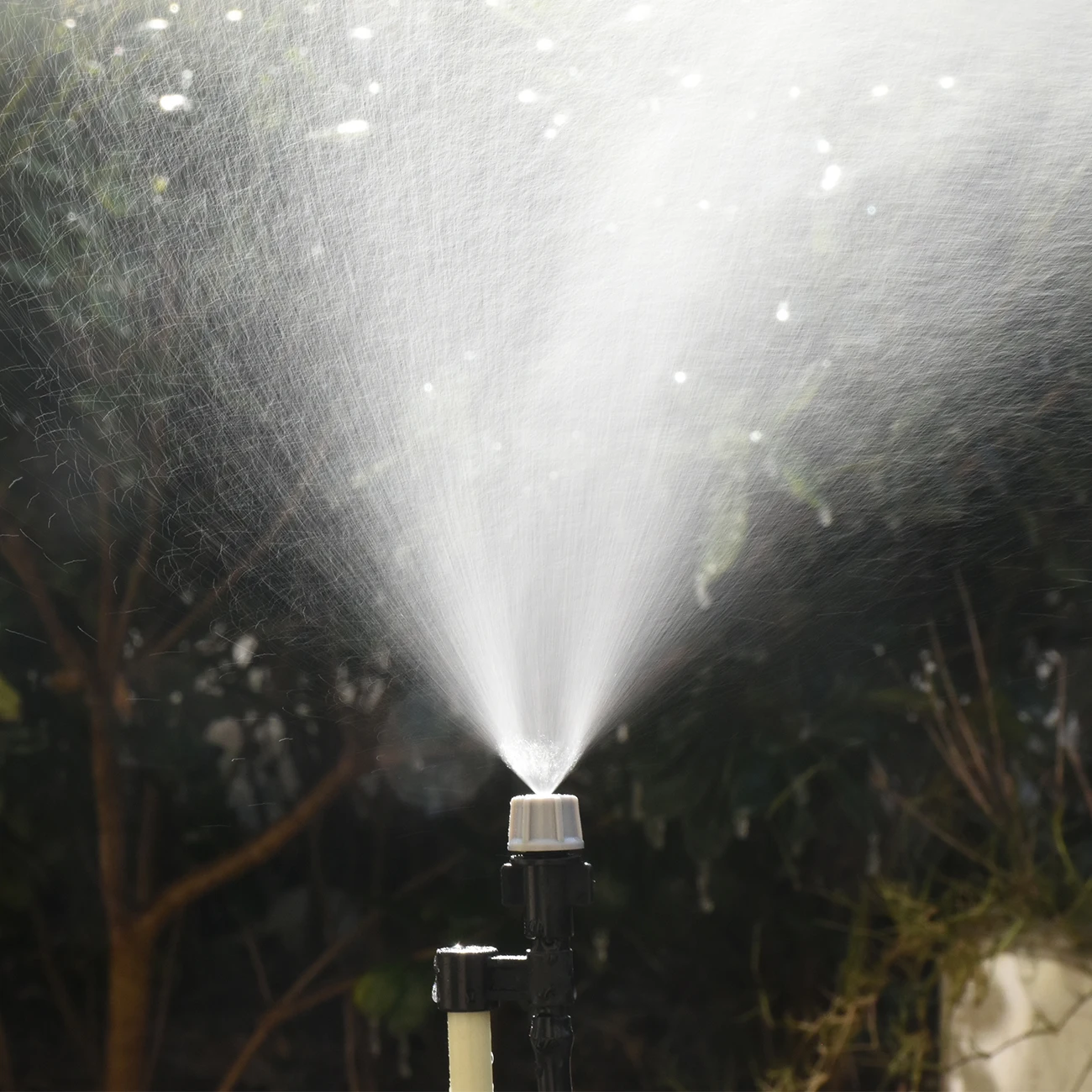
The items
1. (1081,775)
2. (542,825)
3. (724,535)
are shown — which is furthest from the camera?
(1081,775)

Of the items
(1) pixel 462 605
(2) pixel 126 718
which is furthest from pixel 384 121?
(2) pixel 126 718

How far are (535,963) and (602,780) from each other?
62 centimetres

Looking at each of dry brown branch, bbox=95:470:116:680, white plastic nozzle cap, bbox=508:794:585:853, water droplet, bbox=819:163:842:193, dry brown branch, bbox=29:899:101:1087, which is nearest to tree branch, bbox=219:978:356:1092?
dry brown branch, bbox=29:899:101:1087

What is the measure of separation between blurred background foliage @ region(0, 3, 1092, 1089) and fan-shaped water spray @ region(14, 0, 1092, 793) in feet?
0.39

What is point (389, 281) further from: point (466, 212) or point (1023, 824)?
point (1023, 824)

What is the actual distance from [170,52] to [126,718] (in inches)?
25.5

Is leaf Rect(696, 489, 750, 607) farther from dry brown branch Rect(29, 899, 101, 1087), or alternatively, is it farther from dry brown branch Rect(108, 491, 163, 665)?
dry brown branch Rect(29, 899, 101, 1087)

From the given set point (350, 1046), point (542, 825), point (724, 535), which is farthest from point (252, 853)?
point (542, 825)

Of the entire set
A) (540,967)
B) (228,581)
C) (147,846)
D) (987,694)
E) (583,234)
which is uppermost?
(583,234)

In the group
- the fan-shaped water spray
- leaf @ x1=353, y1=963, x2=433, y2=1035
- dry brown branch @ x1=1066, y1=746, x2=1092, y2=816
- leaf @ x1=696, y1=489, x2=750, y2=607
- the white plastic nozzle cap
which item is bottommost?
leaf @ x1=353, y1=963, x2=433, y2=1035

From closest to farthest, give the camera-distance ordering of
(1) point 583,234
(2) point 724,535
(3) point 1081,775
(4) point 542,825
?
1. (4) point 542,825
2. (1) point 583,234
3. (2) point 724,535
4. (3) point 1081,775

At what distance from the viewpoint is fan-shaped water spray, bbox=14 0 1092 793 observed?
0.93 m

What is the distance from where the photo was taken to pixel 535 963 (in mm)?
624

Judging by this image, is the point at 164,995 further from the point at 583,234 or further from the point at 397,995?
the point at 583,234
